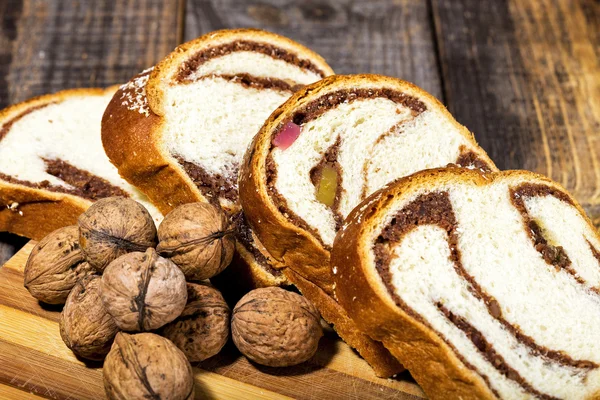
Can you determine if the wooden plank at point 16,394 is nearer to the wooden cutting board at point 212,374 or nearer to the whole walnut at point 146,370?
the wooden cutting board at point 212,374

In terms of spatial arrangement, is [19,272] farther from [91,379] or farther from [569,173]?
[569,173]

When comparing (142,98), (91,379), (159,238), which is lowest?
(91,379)

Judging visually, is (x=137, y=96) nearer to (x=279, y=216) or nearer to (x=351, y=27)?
(x=279, y=216)

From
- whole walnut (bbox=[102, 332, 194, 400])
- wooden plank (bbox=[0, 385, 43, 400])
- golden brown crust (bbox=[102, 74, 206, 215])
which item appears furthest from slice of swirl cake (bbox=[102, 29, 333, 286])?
wooden plank (bbox=[0, 385, 43, 400])

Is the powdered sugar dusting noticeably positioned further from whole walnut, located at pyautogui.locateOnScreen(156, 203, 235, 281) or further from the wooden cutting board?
the wooden cutting board

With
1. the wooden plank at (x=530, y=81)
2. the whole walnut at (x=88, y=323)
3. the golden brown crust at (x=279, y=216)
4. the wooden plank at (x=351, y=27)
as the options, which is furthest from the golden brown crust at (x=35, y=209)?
the wooden plank at (x=530, y=81)

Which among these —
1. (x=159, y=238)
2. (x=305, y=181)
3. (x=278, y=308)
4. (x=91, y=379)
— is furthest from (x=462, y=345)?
(x=91, y=379)
